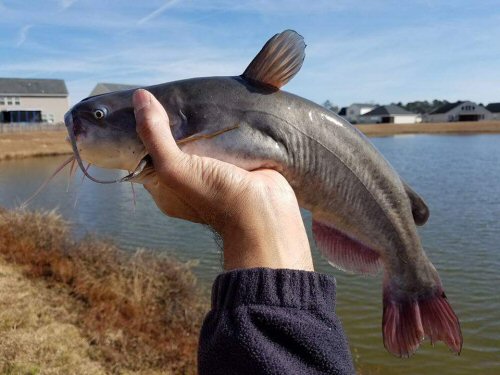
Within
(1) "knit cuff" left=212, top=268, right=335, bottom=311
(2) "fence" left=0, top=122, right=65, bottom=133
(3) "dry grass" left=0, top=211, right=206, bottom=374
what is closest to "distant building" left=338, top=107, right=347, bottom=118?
(2) "fence" left=0, top=122, right=65, bottom=133

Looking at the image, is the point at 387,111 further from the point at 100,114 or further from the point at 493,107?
the point at 100,114

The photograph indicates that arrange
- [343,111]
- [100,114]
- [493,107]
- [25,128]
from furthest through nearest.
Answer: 1. [343,111]
2. [493,107]
3. [25,128]
4. [100,114]

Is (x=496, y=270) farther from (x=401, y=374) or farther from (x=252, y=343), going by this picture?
(x=252, y=343)

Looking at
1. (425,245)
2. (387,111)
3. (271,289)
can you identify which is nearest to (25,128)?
(425,245)

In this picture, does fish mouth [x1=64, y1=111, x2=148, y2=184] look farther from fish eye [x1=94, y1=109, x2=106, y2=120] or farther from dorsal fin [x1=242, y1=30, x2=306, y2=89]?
dorsal fin [x1=242, y1=30, x2=306, y2=89]

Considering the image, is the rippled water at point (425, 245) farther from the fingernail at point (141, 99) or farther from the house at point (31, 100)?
the house at point (31, 100)

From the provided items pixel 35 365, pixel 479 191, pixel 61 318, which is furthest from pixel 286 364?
pixel 479 191
